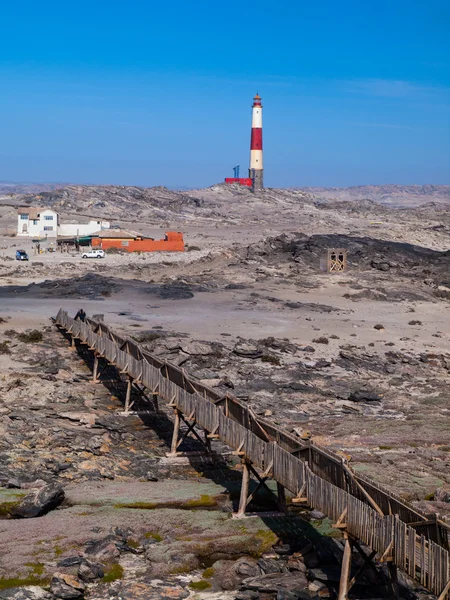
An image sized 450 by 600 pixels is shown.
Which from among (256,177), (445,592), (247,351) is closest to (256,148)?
(256,177)

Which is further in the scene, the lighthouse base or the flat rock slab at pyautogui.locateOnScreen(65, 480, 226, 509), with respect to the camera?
the lighthouse base

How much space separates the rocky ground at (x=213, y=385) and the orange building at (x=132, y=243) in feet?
16.9

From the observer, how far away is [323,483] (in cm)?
1788

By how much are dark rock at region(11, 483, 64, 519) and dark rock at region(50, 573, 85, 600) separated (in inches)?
129

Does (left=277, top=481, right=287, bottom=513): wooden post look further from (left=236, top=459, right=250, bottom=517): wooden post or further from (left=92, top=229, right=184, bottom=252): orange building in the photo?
(left=92, top=229, right=184, bottom=252): orange building

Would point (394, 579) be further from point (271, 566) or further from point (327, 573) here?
point (271, 566)

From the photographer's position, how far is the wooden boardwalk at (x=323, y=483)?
49.2ft

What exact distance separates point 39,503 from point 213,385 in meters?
14.9

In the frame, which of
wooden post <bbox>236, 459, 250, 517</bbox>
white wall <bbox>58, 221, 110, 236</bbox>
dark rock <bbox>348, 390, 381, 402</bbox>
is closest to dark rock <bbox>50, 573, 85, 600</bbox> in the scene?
wooden post <bbox>236, 459, 250, 517</bbox>

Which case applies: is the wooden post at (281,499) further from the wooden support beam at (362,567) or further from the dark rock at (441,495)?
the dark rock at (441,495)

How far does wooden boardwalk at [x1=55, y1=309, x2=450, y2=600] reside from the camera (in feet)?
49.2

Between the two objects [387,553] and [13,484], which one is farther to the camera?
[13,484]

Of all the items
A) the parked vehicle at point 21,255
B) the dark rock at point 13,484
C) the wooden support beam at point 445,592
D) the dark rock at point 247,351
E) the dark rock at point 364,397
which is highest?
the parked vehicle at point 21,255

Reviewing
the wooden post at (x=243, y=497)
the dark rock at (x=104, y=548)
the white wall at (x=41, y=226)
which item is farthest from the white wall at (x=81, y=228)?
the dark rock at (x=104, y=548)
